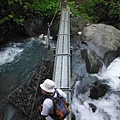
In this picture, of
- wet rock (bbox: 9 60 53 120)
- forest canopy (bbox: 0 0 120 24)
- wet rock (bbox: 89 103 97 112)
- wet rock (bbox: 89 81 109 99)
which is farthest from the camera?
forest canopy (bbox: 0 0 120 24)

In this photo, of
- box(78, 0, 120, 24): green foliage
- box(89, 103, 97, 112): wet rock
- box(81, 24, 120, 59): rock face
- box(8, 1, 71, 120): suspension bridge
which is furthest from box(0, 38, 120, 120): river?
box(78, 0, 120, 24): green foliage

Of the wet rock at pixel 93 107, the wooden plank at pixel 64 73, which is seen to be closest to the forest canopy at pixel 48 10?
the wooden plank at pixel 64 73

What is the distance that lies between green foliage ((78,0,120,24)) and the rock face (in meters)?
3.11

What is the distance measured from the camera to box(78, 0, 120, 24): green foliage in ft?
42.2

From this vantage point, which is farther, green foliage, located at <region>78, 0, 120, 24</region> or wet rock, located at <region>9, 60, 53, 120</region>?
green foliage, located at <region>78, 0, 120, 24</region>

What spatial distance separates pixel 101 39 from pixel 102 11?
14.9 feet

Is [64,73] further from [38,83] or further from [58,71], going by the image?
[38,83]

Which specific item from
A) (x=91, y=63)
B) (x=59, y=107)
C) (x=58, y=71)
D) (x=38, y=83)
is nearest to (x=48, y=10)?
(x=91, y=63)

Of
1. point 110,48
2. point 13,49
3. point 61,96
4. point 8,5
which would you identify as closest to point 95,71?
point 110,48

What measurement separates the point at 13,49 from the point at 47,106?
729cm

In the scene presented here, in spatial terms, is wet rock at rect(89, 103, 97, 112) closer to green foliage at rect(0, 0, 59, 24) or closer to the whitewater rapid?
the whitewater rapid

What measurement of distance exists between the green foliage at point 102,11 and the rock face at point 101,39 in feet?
10.2

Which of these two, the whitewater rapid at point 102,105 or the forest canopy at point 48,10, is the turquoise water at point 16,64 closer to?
the forest canopy at point 48,10

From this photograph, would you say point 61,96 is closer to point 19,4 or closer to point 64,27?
point 64,27
